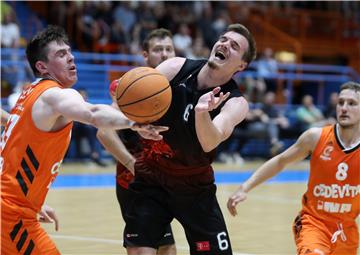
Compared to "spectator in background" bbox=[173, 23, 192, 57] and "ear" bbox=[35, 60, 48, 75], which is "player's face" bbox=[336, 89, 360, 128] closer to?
"ear" bbox=[35, 60, 48, 75]

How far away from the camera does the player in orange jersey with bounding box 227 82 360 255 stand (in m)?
5.89

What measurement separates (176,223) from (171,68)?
4417mm

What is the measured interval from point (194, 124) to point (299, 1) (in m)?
24.3

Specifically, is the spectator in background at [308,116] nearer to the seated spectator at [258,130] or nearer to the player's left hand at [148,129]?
the seated spectator at [258,130]

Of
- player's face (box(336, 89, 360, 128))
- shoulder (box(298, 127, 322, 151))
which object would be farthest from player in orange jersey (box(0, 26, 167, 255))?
player's face (box(336, 89, 360, 128))

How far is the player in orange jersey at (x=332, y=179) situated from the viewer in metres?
5.89

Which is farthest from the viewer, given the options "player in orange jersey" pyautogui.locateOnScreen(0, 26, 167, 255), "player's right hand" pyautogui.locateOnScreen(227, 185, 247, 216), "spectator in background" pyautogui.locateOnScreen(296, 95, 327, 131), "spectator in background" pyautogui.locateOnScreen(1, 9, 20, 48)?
"spectator in background" pyautogui.locateOnScreen(296, 95, 327, 131)

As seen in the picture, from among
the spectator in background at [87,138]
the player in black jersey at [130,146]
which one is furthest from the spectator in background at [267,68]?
the player in black jersey at [130,146]

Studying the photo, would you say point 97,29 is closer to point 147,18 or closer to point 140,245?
point 147,18

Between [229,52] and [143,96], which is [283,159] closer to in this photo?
[229,52]

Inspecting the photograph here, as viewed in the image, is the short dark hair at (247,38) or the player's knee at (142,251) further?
the short dark hair at (247,38)

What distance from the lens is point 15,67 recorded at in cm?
1706

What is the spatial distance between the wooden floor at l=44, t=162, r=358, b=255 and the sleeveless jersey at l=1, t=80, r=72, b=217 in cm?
265

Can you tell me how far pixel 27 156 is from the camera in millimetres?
4547
